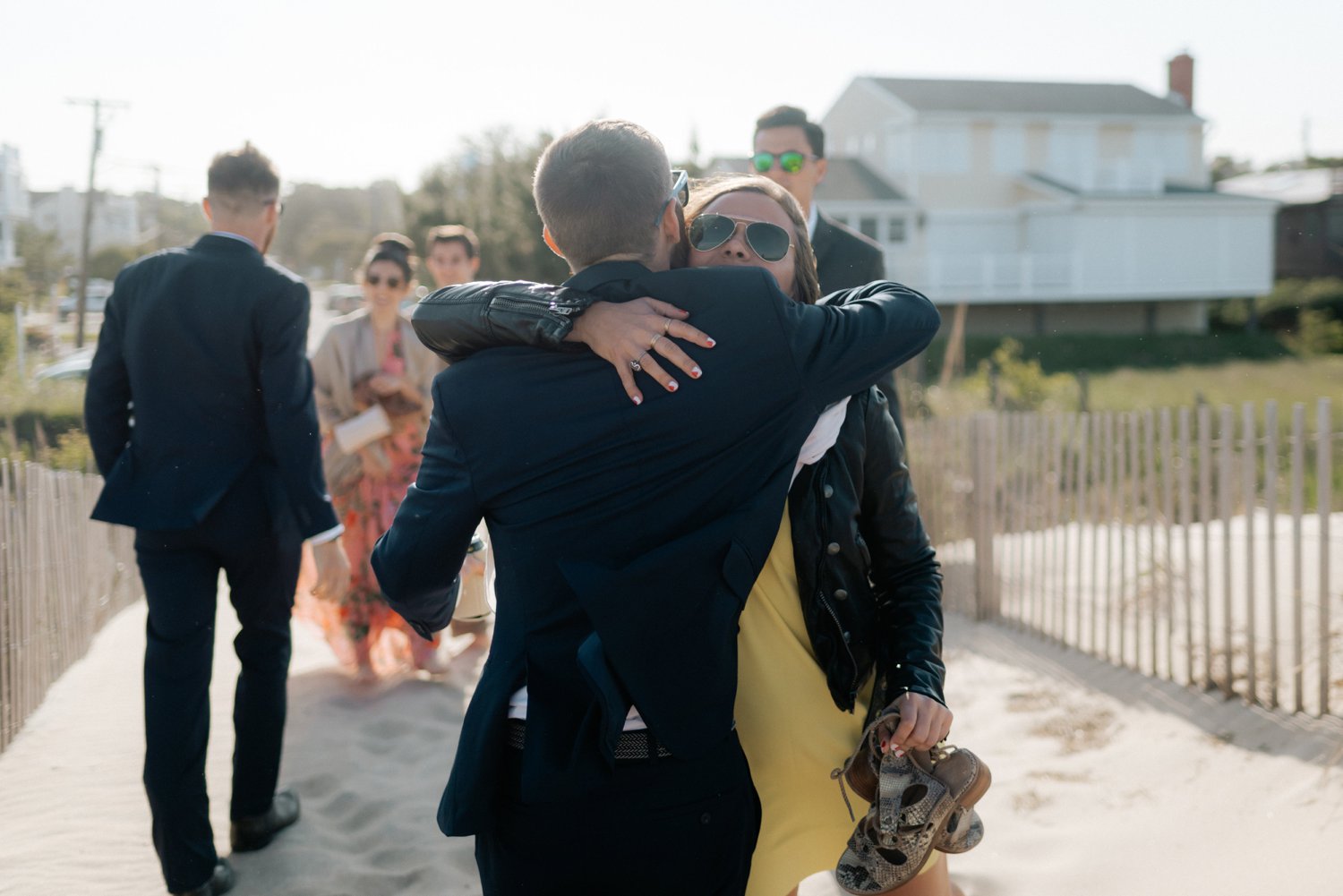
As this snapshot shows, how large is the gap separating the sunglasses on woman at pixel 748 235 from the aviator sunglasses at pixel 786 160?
103 inches

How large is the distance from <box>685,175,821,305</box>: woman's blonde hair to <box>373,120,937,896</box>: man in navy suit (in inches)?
13.8

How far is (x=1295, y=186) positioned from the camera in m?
50.6

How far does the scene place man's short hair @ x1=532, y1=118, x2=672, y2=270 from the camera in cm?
162

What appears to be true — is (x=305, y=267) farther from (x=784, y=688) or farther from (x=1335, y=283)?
(x=784, y=688)

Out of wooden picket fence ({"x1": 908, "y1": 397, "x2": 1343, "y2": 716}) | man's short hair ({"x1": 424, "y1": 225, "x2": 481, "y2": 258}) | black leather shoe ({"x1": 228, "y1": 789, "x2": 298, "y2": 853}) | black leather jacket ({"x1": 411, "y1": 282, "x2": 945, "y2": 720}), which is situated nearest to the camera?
black leather jacket ({"x1": 411, "y1": 282, "x2": 945, "y2": 720})

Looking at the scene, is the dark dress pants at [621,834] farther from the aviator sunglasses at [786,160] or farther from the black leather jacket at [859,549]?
the aviator sunglasses at [786,160]

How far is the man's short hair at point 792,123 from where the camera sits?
4.54 metres

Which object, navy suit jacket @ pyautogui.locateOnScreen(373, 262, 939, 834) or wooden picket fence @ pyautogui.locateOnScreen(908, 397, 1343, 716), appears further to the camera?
wooden picket fence @ pyautogui.locateOnScreen(908, 397, 1343, 716)

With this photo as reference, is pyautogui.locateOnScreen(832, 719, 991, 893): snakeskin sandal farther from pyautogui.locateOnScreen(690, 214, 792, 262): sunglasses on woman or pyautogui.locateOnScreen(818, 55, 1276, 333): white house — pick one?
pyautogui.locateOnScreen(818, 55, 1276, 333): white house

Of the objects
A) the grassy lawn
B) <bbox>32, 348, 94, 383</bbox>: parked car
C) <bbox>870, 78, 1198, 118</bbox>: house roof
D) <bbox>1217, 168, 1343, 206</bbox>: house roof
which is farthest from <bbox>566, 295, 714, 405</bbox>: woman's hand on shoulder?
<bbox>1217, 168, 1343, 206</bbox>: house roof

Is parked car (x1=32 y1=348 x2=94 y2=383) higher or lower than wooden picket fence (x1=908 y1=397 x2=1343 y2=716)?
higher

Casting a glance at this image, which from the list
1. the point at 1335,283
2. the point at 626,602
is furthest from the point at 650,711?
the point at 1335,283

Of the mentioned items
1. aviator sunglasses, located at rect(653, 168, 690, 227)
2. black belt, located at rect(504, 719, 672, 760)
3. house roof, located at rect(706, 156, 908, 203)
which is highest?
house roof, located at rect(706, 156, 908, 203)

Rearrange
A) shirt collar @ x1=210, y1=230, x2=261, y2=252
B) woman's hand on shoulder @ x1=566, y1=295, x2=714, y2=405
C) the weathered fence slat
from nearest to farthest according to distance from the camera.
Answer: woman's hand on shoulder @ x1=566, y1=295, x2=714, y2=405 < shirt collar @ x1=210, y1=230, x2=261, y2=252 < the weathered fence slat
